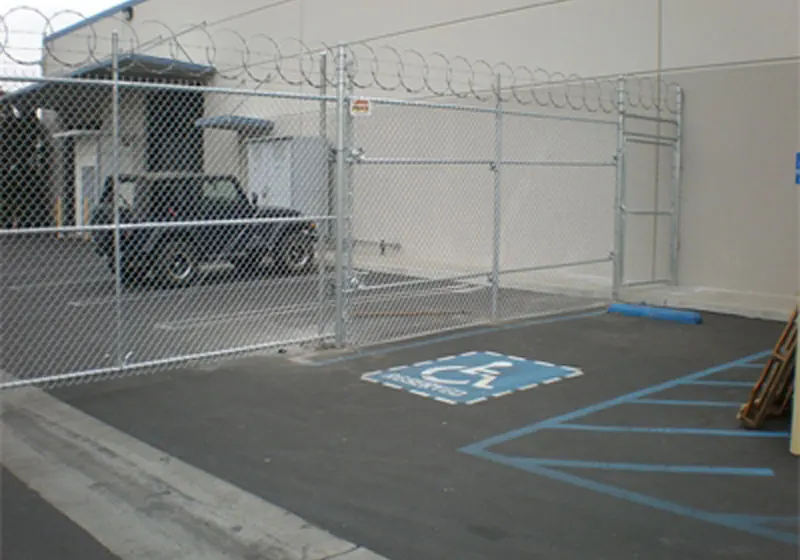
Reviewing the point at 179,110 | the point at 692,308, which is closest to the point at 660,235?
the point at 692,308

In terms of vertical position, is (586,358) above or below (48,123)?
below

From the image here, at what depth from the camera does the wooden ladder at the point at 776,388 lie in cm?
601

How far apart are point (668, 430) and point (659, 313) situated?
5.02 m

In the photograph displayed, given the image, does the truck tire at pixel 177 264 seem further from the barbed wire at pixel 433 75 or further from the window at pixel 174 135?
the window at pixel 174 135

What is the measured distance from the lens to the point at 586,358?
8.51 metres

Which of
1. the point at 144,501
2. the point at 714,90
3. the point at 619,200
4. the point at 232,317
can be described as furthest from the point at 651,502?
the point at 714,90

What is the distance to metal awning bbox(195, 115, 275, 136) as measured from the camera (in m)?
19.0

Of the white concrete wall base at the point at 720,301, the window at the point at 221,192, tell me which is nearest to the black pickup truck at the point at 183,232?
the window at the point at 221,192

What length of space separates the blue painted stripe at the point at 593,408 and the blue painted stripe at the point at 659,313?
1.92m

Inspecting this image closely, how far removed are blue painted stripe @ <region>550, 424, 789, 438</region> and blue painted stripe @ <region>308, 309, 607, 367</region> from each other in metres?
2.84

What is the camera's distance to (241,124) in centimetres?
1927

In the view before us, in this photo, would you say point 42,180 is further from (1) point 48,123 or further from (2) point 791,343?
(2) point 791,343

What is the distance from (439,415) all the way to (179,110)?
65.3ft

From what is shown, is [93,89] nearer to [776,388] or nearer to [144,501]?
[144,501]
